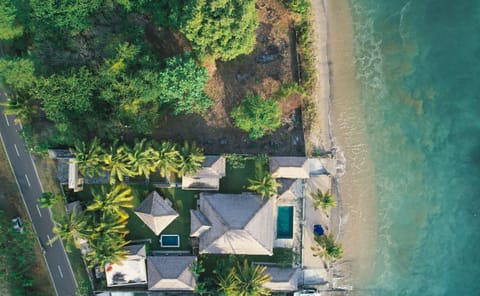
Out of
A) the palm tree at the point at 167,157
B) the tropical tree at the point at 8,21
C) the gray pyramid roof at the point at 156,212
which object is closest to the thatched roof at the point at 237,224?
the gray pyramid roof at the point at 156,212

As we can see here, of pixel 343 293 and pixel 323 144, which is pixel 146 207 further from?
pixel 343 293

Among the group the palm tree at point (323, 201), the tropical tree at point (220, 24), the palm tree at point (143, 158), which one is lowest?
the palm tree at point (323, 201)

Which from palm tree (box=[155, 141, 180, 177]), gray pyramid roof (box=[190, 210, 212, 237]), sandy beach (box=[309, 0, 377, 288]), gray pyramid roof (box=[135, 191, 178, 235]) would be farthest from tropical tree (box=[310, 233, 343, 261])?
palm tree (box=[155, 141, 180, 177])

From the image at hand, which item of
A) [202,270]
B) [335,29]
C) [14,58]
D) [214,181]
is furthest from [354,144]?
[14,58]

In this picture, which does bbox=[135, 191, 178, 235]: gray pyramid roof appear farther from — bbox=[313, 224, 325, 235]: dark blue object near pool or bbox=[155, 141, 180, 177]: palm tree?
bbox=[313, 224, 325, 235]: dark blue object near pool

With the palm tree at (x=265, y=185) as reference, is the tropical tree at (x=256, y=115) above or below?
above

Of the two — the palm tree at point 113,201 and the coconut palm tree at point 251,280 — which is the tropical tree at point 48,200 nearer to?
the palm tree at point 113,201
